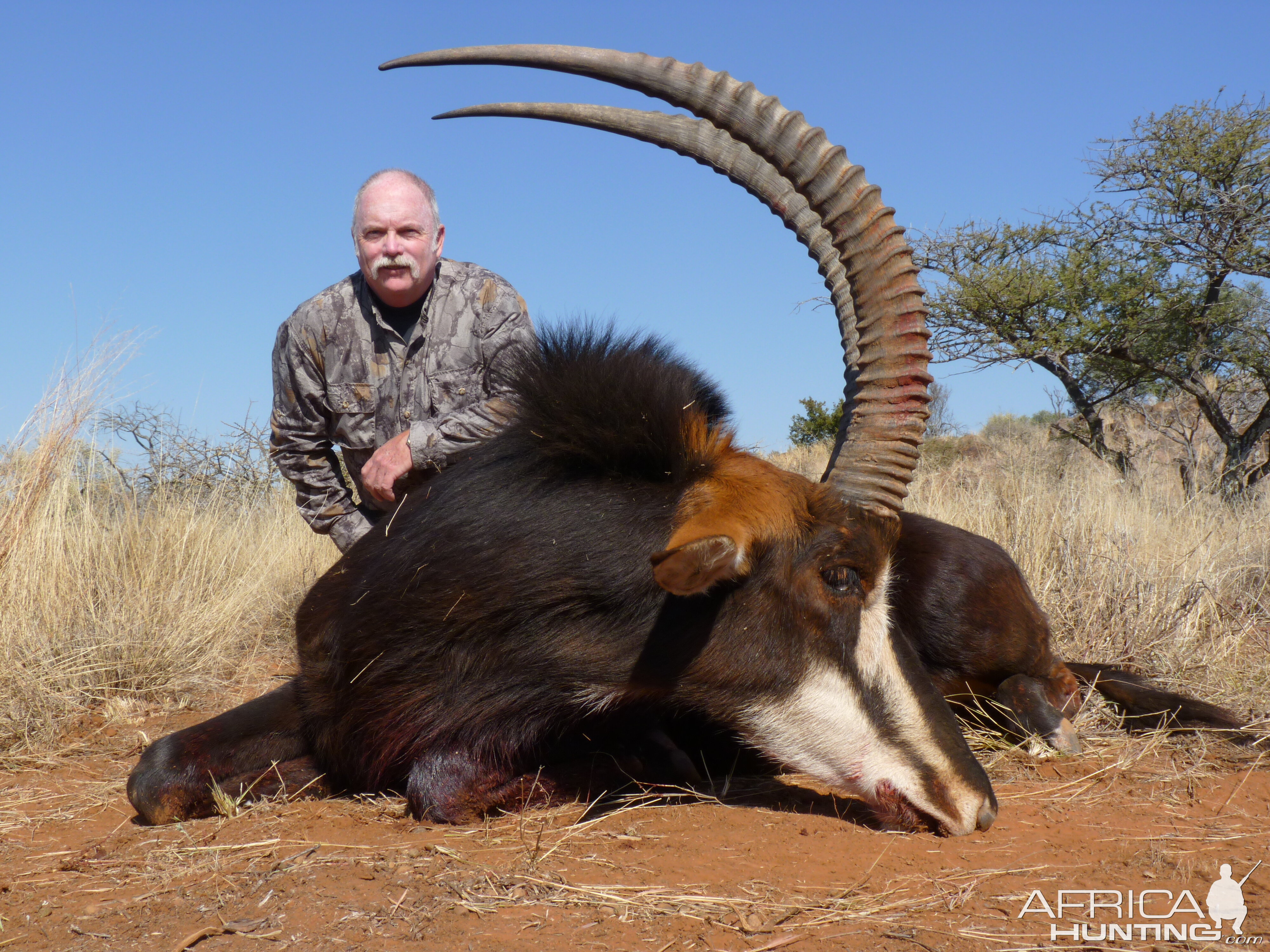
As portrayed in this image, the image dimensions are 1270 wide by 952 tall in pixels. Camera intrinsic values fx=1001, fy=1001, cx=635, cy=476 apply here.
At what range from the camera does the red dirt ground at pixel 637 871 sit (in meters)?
2.35

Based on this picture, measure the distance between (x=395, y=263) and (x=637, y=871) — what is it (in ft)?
10.4

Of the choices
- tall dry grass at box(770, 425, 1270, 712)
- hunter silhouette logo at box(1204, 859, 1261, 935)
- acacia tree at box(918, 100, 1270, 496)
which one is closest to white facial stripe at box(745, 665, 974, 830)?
hunter silhouette logo at box(1204, 859, 1261, 935)

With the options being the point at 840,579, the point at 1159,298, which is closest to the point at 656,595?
the point at 840,579

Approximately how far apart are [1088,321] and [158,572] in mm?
12034

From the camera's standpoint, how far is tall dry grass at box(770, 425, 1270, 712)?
5168 millimetres

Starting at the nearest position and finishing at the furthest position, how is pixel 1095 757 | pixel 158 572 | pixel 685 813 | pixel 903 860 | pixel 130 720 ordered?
pixel 903 860 → pixel 685 813 → pixel 1095 757 → pixel 130 720 → pixel 158 572

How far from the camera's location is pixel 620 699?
10.3ft

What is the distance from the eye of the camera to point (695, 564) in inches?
106

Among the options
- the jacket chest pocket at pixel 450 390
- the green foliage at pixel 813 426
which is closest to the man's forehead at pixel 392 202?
the jacket chest pocket at pixel 450 390

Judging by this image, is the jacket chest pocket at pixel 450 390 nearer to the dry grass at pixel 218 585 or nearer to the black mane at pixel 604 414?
the black mane at pixel 604 414

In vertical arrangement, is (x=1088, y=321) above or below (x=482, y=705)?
above

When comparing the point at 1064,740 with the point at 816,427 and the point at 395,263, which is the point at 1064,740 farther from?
the point at 816,427

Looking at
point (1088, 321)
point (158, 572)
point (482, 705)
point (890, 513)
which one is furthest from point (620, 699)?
point (1088, 321)

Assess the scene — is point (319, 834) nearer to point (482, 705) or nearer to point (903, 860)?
point (482, 705)
